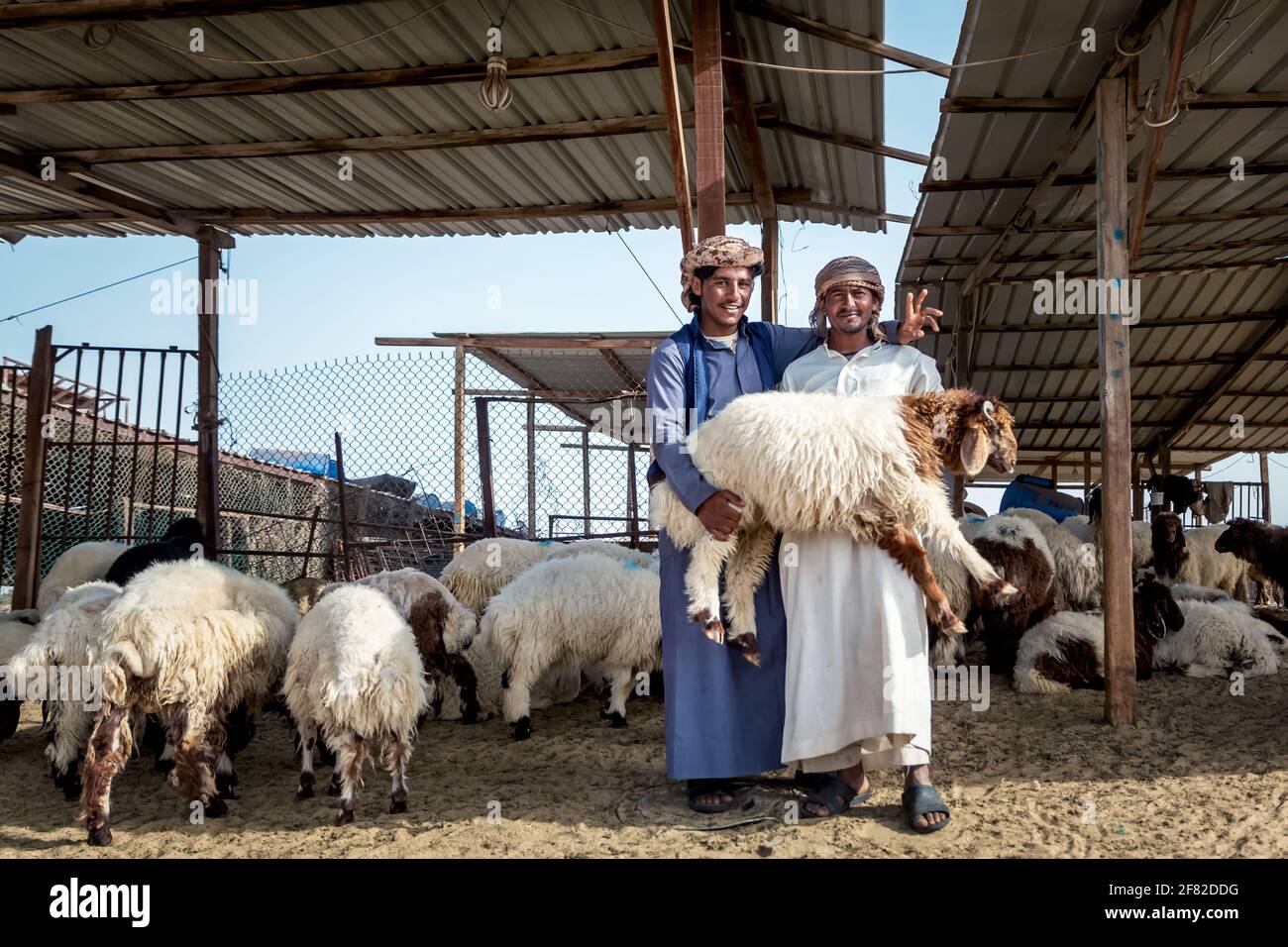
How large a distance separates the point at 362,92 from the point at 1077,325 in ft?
33.8

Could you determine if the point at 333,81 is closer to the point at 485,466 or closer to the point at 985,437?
the point at 485,466

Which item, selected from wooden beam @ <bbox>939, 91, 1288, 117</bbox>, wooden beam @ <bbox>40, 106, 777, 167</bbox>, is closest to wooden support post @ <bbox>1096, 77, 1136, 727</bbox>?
wooden beam @ <bbox>939, 91, 1288, 117</bbox>

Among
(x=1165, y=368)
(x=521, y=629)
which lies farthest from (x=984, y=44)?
(x=1165, y=368)

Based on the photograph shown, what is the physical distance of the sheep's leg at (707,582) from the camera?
3551mm

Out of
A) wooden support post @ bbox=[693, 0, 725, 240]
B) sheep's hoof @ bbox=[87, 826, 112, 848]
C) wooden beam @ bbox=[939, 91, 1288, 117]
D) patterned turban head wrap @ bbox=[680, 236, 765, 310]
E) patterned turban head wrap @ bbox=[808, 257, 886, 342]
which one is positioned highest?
wooden beam @ bbox=[939, 91, 1288, 117]

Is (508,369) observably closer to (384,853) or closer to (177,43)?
(177,43)

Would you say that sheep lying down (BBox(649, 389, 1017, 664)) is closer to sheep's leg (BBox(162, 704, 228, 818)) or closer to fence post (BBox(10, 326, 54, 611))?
sheep's leg (BBox(162, 704, 228, 818))

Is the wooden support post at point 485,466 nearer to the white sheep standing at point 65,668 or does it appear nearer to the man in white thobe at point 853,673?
the white sheep standing at point 65,668

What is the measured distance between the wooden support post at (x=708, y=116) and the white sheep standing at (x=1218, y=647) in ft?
14.6

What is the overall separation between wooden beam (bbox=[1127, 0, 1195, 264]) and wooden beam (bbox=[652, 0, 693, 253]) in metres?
2.60

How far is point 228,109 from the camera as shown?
7000mm

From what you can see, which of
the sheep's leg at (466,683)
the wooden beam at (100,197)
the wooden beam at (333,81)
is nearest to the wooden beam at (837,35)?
the wooden beam at (333,81)

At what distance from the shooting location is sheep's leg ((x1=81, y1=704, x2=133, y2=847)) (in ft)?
12.7

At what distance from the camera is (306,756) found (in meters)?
4.41
